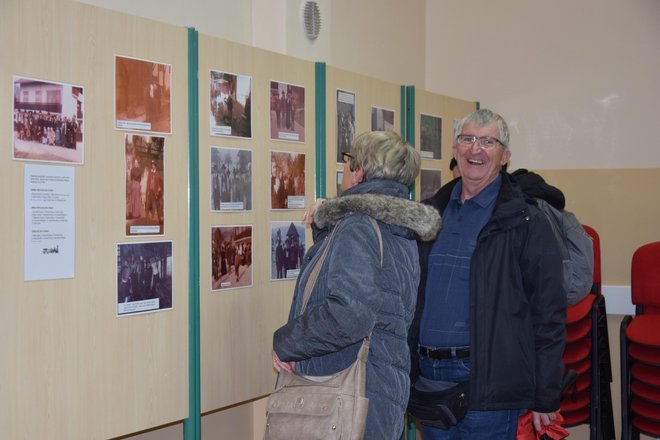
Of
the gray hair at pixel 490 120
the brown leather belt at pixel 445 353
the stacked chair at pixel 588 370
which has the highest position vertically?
the gray hair at pixel 490 120

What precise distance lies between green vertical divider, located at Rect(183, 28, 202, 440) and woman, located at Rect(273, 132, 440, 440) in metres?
0.69

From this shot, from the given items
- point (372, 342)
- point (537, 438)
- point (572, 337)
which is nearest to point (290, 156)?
point (372, 342)

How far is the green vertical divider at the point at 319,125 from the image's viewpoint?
329 centimetres

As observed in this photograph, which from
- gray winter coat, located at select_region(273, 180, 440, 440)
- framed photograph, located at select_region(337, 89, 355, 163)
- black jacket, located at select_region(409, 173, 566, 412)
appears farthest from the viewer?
framed photograph, located at select_region(337, 89, 355, 163)

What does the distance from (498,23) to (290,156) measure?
261 centimetres

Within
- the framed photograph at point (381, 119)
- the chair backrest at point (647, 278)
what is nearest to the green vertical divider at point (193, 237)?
the framed photograph at point (381, 119)

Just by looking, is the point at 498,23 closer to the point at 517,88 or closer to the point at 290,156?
the point at 517,88

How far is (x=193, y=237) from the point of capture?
2713mm

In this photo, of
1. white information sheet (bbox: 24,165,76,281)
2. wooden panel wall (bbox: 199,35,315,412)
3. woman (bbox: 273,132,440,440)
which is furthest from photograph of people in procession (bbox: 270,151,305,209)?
white information sheet (bbox: 24,165,76,281)

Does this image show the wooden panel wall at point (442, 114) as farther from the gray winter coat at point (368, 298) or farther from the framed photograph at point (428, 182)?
the gray winter coat at point (368, 298)

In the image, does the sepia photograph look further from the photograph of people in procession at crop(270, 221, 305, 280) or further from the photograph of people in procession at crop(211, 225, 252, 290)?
the photograph of people in procession at crop(211, 225, 252, 290)

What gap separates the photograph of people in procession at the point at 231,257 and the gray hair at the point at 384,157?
2.79ft

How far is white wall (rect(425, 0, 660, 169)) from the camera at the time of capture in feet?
14.9

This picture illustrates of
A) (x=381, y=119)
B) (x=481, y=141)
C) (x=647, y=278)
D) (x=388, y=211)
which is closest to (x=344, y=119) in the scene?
(x=381, y=119)
